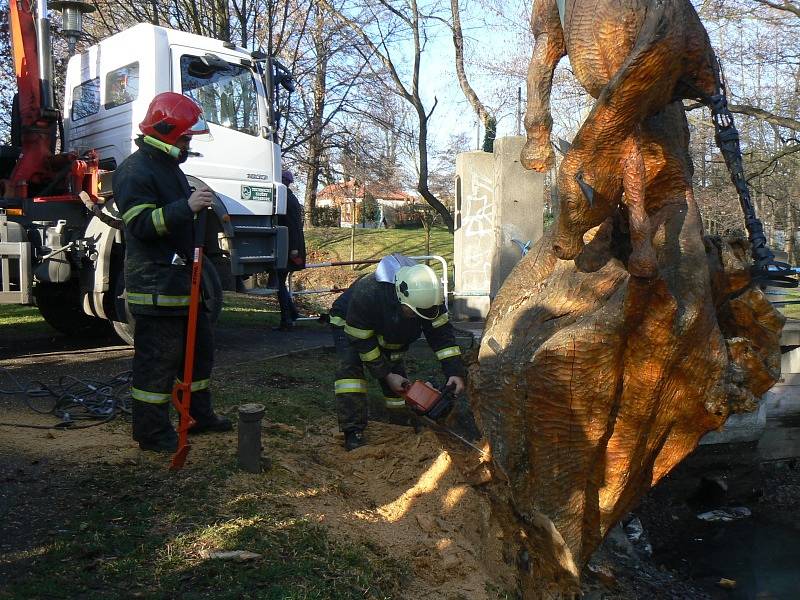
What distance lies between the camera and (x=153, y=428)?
4.47m

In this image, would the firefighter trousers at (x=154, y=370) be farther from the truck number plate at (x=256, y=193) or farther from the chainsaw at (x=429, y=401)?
the truck number plate at (x=256, y=193)

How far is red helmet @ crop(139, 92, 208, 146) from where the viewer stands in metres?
4.37

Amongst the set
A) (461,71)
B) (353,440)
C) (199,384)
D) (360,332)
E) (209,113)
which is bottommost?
(353,440)

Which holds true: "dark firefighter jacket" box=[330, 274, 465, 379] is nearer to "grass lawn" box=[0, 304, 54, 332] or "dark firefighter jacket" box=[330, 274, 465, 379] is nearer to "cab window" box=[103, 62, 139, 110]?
"cab window" box=[103, 62, 139, 110]

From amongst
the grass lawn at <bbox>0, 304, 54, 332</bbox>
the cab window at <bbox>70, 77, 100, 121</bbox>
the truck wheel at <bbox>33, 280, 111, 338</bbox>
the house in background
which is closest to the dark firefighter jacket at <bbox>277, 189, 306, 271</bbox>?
the cab window at <bbox>70, 77, 100, 121</bbox>

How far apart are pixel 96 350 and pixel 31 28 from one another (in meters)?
3.79

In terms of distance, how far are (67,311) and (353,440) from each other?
589 cm

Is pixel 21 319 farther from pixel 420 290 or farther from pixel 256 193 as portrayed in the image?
pixel 420 290

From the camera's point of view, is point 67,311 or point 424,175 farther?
point 424,175

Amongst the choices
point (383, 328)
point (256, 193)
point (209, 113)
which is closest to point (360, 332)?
point (383, 328)

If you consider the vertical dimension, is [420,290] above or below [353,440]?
above

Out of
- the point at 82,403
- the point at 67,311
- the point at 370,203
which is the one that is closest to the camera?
the point at 82,403

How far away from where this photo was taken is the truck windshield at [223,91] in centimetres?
793

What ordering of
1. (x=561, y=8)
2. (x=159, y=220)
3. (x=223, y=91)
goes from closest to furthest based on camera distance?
1. (x=561, y=8)
2. (x=159, y=220)
3. (x=223, y=91)
